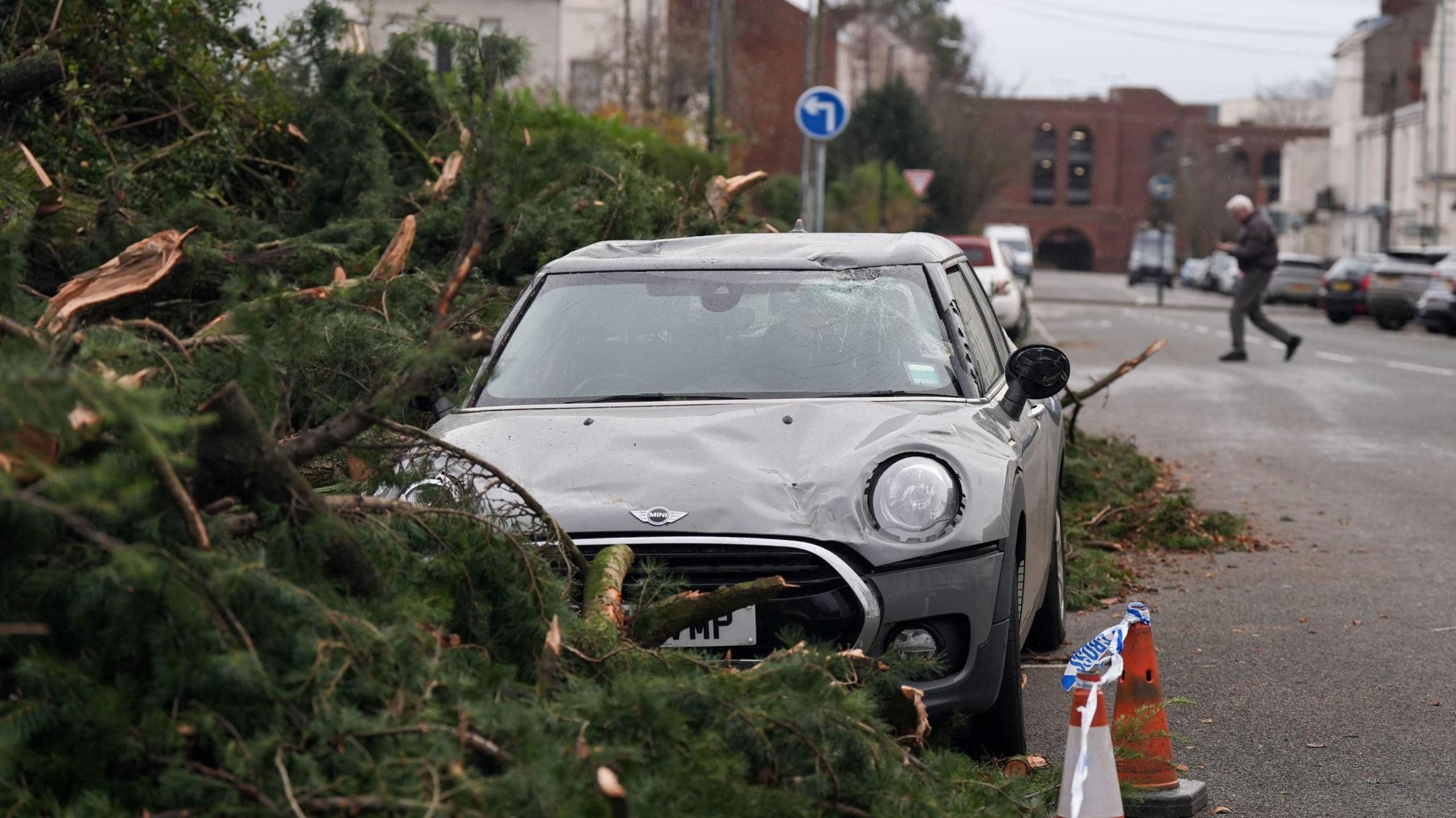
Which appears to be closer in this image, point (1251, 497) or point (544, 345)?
point (544, 345)

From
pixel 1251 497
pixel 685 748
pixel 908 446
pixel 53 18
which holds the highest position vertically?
A: pixel 53 18

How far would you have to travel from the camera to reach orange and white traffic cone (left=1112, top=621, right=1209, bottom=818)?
14.7ft

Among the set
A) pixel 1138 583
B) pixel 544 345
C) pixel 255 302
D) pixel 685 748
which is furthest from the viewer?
pixel 1138 583

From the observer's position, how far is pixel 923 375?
5461 millimetres

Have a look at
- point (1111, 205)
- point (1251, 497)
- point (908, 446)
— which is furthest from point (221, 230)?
point (1111, 205)

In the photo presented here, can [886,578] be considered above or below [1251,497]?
above

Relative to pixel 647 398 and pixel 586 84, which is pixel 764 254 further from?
pixel 586 84

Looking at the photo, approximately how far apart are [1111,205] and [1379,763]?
13141 cm

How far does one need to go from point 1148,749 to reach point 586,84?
43.4 meters

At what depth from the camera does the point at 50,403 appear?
2604 millimetres

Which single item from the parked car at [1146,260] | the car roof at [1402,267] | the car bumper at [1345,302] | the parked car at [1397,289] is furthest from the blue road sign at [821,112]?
the parked car at [1146,260]

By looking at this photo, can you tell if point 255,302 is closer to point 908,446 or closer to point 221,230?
point 908,446

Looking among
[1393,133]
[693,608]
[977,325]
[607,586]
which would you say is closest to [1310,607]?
[977,325]

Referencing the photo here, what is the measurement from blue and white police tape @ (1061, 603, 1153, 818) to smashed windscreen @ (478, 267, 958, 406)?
1257mm
